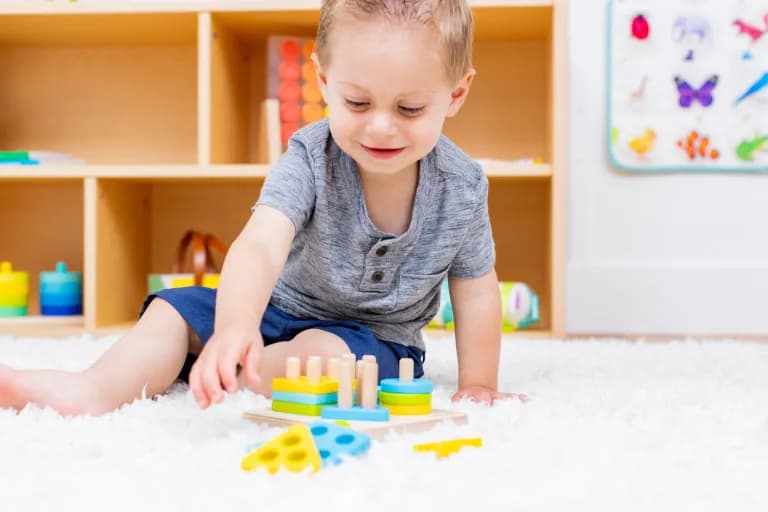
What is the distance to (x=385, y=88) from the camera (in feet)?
2.45

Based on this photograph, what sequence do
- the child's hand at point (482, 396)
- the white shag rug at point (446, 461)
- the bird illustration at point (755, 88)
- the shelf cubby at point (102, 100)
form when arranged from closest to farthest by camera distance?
the white shag rug at point (446, 461), the child's hand at point (482, 396), the bird illustration at point (755, 88), the shelf cubby at point (102, 100)

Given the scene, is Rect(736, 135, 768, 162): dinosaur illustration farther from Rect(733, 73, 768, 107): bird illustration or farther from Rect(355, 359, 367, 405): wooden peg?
Rect(355, 359, 367, 405): wooden peg

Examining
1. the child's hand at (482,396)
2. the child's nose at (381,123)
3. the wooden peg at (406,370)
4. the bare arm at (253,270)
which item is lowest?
the child's hand at (482,396)

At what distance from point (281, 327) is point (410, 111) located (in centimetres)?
30

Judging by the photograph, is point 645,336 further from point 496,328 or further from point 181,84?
point 181,84

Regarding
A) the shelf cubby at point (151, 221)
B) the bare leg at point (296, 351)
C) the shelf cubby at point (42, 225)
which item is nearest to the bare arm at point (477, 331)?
the bare leg at point (296, 351)

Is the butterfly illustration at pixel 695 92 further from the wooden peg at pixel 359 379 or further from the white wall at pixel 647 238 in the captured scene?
the wooden peg at pixel 359 379

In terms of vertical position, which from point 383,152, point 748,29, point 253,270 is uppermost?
point 748,29

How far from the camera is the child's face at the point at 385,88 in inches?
29.2

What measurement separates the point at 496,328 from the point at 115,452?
0.46 meters

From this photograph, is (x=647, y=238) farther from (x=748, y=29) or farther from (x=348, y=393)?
(x=348, y=393)

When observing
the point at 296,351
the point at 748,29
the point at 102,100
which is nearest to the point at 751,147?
the point at 748,29

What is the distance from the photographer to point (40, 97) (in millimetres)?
2062

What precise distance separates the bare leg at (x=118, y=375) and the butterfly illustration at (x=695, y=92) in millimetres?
1339
